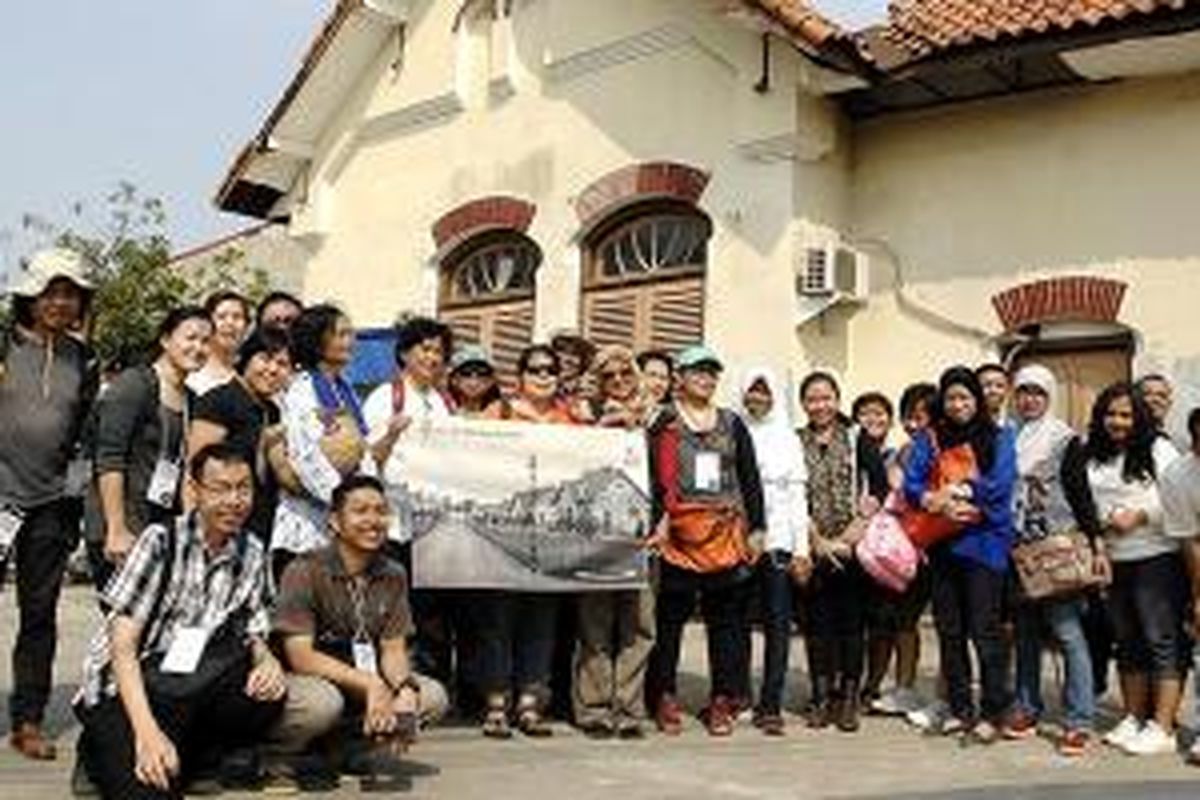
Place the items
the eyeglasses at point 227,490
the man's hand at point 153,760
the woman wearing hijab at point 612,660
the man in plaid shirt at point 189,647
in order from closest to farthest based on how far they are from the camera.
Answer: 1. the man's hand at point 153,760
2. the man in plaid shirt at point 189,647
3. the eyeglasses at point 227,490
4. the woman wearing hijab at point 612,660

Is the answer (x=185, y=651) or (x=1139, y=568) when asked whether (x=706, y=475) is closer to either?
(x=1139, y=568)

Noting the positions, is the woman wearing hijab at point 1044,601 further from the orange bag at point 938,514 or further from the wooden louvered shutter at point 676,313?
the wooden louvered shutter at point 676,313

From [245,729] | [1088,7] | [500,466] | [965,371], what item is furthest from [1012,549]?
[1088,7]

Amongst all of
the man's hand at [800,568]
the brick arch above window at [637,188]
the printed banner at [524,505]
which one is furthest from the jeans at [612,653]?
the brick arch above window at [637,188]

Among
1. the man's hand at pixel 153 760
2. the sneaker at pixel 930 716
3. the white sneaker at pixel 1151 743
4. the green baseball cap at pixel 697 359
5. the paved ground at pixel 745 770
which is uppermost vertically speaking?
the green baseball cap at pixel 697 359

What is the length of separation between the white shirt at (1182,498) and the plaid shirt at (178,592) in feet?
14.1

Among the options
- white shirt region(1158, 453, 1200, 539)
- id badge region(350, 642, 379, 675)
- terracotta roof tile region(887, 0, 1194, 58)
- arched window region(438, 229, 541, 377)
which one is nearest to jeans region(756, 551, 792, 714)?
white shirt region(1158, 453, 1200, 539)

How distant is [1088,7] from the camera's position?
36.1ft

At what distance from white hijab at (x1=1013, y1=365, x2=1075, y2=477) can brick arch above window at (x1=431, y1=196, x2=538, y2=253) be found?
23.4 feet

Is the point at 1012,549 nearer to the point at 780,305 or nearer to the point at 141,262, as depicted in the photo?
the point at 780,305

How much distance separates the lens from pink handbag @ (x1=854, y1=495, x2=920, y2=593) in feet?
26.3

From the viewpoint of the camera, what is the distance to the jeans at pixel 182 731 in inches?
206

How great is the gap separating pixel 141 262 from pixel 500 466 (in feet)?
47.1

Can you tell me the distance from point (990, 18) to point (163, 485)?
24.7 ft
